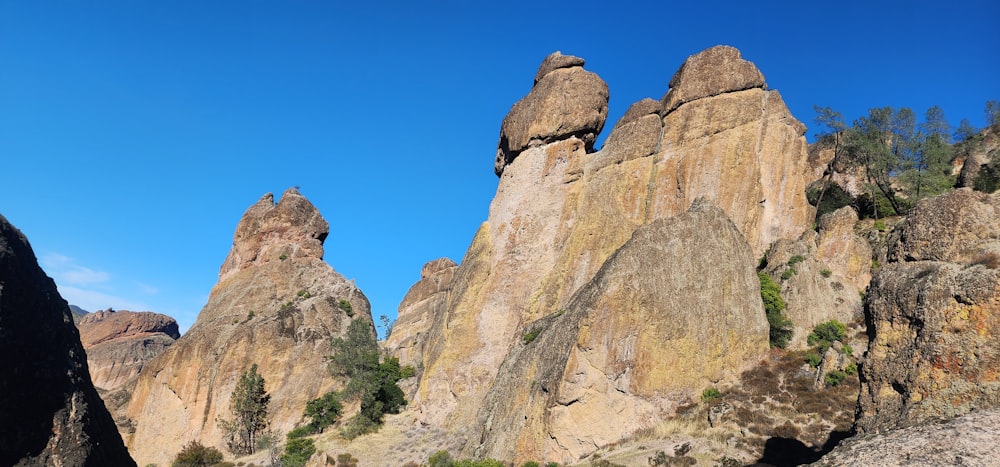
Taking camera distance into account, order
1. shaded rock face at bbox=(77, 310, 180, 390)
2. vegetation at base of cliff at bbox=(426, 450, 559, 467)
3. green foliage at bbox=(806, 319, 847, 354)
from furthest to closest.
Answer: shaded rock face at bbox=(77, 310, 180, 390) → green foliage at bbox=(806, 319, 847, 354) → vegetation at base of cliff at bbox=(426, 450, 559, 467)

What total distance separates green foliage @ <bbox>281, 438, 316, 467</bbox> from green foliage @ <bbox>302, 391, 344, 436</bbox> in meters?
3.43

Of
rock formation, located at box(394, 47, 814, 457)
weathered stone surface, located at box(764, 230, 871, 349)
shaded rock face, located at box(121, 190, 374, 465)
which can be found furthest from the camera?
shaded rock face, located at box(121, 190, 374, 465)

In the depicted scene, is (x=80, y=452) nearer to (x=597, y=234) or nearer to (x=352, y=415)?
(x=597, y=234)

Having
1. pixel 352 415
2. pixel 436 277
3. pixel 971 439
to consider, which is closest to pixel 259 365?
pixel 352 415

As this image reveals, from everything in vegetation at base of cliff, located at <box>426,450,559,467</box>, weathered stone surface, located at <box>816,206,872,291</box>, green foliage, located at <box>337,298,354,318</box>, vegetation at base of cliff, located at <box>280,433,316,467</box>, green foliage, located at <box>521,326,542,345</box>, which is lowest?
vegetation at base of cliff, located at <box>426,450,559,467</box>

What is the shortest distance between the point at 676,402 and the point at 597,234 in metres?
19.6

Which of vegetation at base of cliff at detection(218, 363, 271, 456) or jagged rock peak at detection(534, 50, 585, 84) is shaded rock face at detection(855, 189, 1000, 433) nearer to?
jagged rock peak at detection(534, 50, 585, 84)

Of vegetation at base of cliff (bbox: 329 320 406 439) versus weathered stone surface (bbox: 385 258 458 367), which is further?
weathered stone surface (bbox: 385 258 458 367)

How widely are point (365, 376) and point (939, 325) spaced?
48708 mm

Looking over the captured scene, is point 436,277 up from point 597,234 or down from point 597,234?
up

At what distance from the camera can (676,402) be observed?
3462 cm

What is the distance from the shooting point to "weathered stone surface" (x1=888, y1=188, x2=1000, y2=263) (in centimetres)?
1477

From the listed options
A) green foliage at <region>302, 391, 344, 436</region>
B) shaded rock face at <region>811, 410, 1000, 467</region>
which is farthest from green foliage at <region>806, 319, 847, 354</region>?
green foliage at <region>302, 391, 344, 436</region>

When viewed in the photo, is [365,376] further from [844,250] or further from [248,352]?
[844,250]
